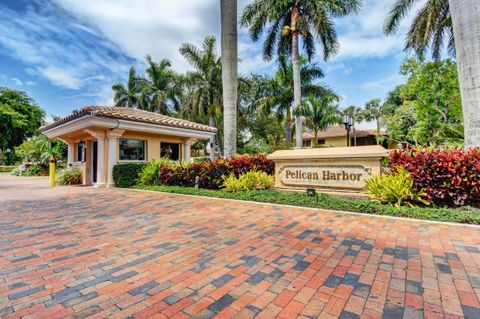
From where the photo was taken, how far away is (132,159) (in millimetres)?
13000

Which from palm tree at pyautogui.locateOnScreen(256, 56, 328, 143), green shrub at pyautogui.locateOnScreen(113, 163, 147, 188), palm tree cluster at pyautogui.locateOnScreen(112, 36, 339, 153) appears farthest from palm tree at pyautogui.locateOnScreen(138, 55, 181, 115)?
green shrub at pyautogui.locateOnScreen(113, 163, 147, 188)

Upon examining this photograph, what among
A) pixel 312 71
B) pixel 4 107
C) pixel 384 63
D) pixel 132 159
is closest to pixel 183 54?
pixel 312 71

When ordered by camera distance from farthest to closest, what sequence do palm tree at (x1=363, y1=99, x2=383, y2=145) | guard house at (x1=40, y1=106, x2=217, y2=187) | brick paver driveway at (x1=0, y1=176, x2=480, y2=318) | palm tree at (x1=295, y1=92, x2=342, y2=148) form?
palm tree at (x1=363, y1=99, x2=383, y2=145)
palm tree at (x1=295, y1=92, x2=342, y2=148)
guard house at (x1=40, y1=106, x2=217, y2=187)
brick paver driveway at (x1=0, y1=176, x2=480, y2=318)

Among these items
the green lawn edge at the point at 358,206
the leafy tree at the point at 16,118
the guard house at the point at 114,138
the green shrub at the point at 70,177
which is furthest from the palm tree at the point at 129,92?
the green lawn edge at the point at 358,206

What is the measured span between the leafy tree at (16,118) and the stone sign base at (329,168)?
40198 mm

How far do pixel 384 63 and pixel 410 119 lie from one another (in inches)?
288

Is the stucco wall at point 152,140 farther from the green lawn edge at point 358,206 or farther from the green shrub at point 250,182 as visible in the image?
the green shrub at point 250,182

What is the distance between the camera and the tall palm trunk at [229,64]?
10391mm

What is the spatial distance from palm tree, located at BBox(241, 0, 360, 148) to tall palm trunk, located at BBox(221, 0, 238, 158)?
6879 millimetres

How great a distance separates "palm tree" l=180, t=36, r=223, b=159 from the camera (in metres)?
22.4

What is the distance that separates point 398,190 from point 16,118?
4480 cm

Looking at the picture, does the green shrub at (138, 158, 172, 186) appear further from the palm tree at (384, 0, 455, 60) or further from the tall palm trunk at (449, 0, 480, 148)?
the palm tree at (384, 0, 455, 60)

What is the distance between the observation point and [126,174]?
1137 cm

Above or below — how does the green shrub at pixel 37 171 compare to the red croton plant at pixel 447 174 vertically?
above
